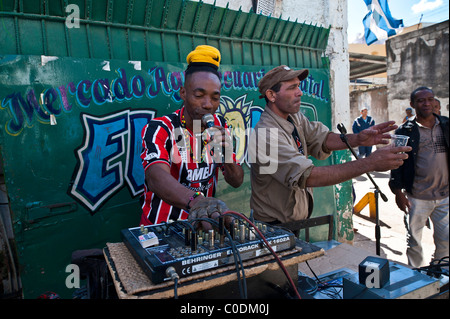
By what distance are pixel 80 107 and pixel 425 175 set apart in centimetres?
443

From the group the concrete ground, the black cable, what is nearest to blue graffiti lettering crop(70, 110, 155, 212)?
the black cable

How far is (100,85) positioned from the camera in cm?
307

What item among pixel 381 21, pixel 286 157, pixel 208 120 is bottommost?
pixel 286 157

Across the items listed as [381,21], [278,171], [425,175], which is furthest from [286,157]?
[381,21]

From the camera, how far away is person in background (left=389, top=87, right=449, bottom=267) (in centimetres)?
405

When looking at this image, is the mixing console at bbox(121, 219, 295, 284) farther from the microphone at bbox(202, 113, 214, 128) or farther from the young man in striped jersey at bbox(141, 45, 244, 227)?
the microphone at bbox(202, 113, 214, 128)

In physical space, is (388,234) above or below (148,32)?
below

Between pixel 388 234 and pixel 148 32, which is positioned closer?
pixel 148 32

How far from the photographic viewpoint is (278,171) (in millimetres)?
2285

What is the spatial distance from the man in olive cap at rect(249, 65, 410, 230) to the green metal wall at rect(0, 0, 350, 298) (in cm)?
144

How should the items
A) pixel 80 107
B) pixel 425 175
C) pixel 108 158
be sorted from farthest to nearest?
pixel 425 175
pixel 108 158
pixel 80 107

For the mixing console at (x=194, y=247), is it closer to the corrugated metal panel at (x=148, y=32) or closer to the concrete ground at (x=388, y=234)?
the corrugated metal panel at (x=148, y=32)

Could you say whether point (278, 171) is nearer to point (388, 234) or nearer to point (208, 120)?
point (208, 120)
